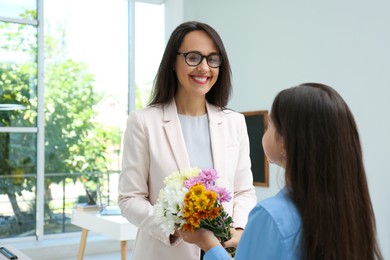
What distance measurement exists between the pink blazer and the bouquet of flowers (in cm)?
25

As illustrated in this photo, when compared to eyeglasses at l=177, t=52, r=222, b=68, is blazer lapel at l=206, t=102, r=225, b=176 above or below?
below

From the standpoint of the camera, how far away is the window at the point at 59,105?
641 cm

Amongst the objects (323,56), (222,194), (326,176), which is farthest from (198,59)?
(323,56)

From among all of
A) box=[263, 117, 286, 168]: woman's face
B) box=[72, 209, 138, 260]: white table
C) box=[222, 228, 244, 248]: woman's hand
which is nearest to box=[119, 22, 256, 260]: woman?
box=[222, 228, 244, 248]: woman's hand

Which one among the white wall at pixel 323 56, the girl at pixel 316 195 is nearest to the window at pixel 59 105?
the white wall at pixel 323 56

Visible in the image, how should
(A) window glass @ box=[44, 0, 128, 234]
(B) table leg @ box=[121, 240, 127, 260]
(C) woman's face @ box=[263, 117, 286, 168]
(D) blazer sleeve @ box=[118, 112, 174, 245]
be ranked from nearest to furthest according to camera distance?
(C) woman's face @ box=[263, 117, 286, 168] → (D) blazer sleeve @ box=[118, 112, 174, 245] → (B) table leg @ box=[121, 240, 127, 260] → (A) window glass @ box=[44, 0, 128, 234]

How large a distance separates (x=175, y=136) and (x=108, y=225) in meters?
3.14

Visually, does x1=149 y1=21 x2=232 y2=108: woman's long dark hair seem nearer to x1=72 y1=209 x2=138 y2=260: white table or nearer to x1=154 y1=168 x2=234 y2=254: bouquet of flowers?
x1=154 y1=168 x2=234 y2=254: bouquet of flowers

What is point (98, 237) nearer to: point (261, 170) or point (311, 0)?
point (261, 170)

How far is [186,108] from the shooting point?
2.00 meters

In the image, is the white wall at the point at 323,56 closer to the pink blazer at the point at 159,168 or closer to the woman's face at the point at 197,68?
the pink blazer at the point at 159,168

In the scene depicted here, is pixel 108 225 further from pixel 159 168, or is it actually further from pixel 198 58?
pixel 198 58

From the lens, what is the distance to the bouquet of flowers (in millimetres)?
1427

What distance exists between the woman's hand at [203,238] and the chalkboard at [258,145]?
402 cm
